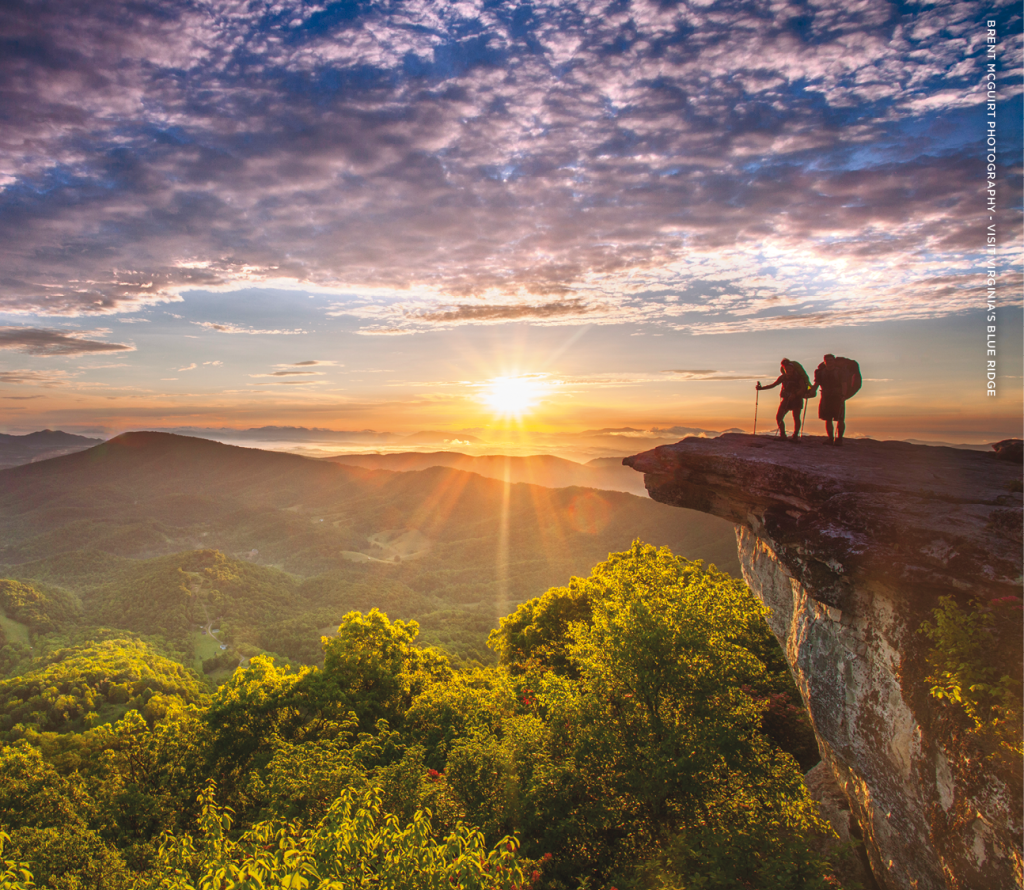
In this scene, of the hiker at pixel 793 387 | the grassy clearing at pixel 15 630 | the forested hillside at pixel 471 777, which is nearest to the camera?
the forested hillside at pixel 471 777

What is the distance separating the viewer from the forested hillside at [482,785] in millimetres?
11312

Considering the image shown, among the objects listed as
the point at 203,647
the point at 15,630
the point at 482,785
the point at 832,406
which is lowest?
the point at 203,647

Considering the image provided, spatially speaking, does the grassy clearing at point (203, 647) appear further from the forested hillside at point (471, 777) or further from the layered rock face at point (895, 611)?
the layered rock face at point (895, 611)

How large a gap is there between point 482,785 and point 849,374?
20332 millimetres

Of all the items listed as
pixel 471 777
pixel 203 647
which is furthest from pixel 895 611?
pixel 203 647

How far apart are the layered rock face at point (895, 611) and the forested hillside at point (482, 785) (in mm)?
2125

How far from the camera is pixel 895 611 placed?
46.1 feet

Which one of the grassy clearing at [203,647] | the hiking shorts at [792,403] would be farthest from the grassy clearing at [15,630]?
the hiking shorts at [792,403]

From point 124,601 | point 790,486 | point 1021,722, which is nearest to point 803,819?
point 1021,722

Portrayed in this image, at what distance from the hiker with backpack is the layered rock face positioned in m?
1.68

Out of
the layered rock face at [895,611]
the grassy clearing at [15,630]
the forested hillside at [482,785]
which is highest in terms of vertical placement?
the layered rock face at [895,611]

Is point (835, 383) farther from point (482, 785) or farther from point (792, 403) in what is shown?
point (482, 785)

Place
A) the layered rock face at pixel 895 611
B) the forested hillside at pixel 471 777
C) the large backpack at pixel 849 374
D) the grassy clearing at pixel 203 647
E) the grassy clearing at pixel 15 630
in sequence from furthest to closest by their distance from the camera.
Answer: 1. the grassy clearing at pixel 15 630
2. the grassy clearing at pixel 203 647
3. the large backpack at pixel 849 374
4. the forested hillside at pixel 471 777
5. the layered rock face at pixel 895 611

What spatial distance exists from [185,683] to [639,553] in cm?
11204
